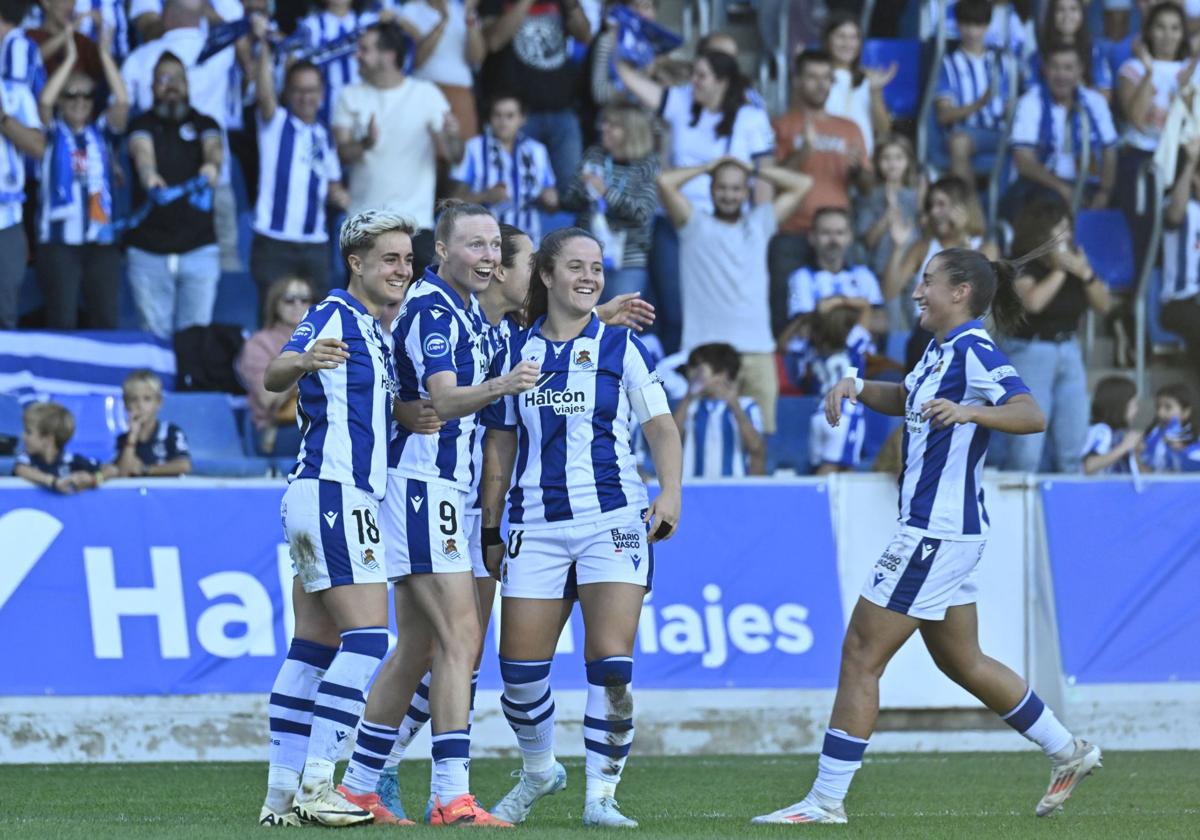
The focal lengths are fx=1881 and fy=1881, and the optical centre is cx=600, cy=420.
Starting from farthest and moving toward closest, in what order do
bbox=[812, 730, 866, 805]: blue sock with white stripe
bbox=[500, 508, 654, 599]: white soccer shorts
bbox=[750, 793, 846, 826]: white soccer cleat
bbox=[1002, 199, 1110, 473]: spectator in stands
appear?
bbox=[1002, 199, 1110, 473]: spectator in stands → bbox=[812, 730, 866, 805]: blue sock with white stripe → bbox=[750, 793, 846, 826]: white soccer cleat → bbox=[500, 508, 654, 599]: white soccer shorts

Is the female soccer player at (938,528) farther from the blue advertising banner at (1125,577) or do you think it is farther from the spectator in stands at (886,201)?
the spectator in stands at (886,201)

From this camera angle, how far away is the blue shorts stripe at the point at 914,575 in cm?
729

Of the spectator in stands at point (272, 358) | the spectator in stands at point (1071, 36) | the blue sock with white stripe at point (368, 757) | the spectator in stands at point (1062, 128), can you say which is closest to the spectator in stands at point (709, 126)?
the spectator in stands at point (1062, 128)

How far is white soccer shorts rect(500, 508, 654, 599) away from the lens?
700cm

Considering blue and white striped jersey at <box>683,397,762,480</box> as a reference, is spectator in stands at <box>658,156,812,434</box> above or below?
above

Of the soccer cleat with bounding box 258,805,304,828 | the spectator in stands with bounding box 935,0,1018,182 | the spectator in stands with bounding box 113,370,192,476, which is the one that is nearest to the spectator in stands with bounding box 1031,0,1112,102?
the spectator in stands with bounding box 935,0,1018,182

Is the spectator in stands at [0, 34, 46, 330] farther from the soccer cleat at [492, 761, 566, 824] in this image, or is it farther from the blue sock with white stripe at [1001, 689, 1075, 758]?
the blue sock with white stripe at [1001, 689, 1075, 758]

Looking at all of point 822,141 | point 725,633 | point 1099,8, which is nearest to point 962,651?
point 725,633

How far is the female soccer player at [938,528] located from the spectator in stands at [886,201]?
6.88 metres

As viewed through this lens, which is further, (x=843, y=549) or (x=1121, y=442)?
(x=1121, y=442)

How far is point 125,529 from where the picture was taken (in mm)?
10391

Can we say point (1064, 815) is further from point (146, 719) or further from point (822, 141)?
point (822, 141)

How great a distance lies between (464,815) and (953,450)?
2.36 m

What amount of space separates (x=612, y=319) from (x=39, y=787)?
3.59 m
